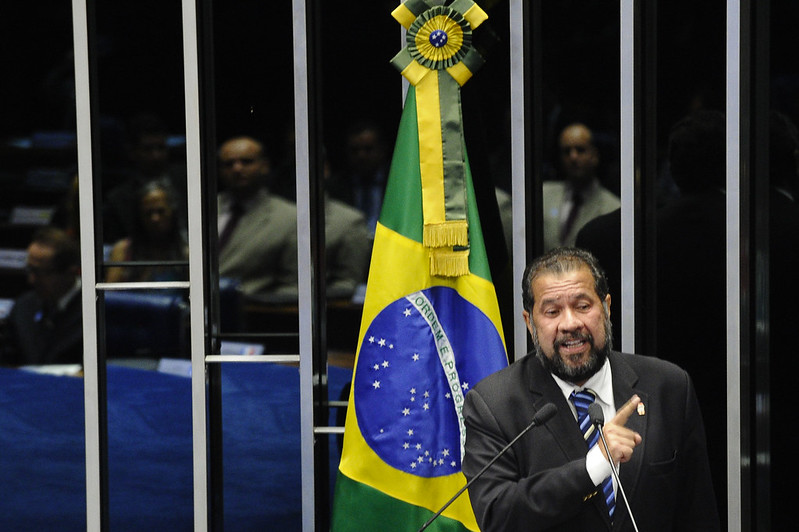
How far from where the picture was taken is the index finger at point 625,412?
221 cm

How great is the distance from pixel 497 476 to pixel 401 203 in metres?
1.41

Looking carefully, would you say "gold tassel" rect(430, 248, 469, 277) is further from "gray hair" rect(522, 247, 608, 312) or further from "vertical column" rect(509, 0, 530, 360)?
"gray hair" rect(522, 247, 608, 312)

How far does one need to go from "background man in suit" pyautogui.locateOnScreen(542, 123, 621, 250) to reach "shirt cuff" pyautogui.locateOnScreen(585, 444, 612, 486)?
5.68ft

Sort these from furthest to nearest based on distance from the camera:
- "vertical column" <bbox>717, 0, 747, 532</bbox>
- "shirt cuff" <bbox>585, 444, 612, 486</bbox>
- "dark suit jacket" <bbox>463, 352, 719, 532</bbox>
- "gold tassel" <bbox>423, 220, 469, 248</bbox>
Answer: "vertical column" <bbox>717, 0, 747, 532</bbox>
"gold tassel" <bbox>423, 220, 469, 248</bbox>
"dark suit jacket" <bbox>463, 352, 719, 532</bbox>
"shirt cuff" <bbox>585, 444, 612, 486</bbox>

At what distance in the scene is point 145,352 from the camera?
13.2 ft

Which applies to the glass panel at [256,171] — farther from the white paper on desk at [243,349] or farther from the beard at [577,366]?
the beard at [577,366]

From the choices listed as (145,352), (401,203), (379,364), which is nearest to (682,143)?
(401,203)

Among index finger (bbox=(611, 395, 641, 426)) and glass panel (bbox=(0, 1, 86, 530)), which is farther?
glass panel (bbox=(0, 1, 86, 530))

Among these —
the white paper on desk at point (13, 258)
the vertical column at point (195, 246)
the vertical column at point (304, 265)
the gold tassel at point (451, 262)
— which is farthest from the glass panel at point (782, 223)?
the white paper on desk at point (13, 258)

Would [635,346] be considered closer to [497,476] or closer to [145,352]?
[497,476]

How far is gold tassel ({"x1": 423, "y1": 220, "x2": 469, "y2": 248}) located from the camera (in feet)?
11.5

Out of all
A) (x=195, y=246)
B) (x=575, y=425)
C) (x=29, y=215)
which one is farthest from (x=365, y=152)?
(x=575, y=425)

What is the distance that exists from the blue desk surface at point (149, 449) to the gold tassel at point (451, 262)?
0.67 m

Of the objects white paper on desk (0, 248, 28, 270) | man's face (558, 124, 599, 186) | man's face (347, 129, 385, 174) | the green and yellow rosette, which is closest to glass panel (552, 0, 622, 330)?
man's face (558, 124, 599, 186)
